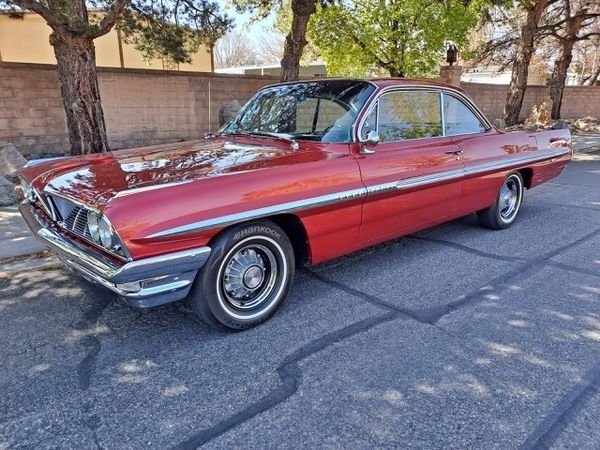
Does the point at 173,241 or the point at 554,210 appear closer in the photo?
the point at 173,241

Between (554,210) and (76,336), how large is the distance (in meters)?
6.03

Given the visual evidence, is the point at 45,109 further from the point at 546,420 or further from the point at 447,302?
the point at 546,420

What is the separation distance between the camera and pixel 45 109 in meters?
9.44

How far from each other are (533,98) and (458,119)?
18.8 metres

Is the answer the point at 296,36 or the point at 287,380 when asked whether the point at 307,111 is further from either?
the point at 296,36

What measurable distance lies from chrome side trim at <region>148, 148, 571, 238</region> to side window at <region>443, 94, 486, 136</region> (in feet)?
1.37

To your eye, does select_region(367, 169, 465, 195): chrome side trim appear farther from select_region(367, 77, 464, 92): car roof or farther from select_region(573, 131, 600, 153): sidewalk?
select_region(573, 131, 600, 153): sidewalk

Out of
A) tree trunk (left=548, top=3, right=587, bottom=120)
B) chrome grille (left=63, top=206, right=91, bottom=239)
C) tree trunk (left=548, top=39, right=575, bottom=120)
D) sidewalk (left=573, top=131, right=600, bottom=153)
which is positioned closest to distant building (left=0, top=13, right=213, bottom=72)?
sidewalk (left=573, top=131, right=600, bottom=153)

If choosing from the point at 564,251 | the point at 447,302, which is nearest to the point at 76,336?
the point at 447,302

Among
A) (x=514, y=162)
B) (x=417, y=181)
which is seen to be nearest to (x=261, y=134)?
(x=417, y=181)

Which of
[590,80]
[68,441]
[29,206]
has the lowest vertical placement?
[68,441]

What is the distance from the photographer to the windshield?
12.6 ft

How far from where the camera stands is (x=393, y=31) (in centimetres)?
1380

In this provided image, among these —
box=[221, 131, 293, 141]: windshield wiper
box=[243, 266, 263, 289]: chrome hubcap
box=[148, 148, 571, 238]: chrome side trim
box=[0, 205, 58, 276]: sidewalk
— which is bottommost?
box=[0, 205, 58, 276]: sidewalk
